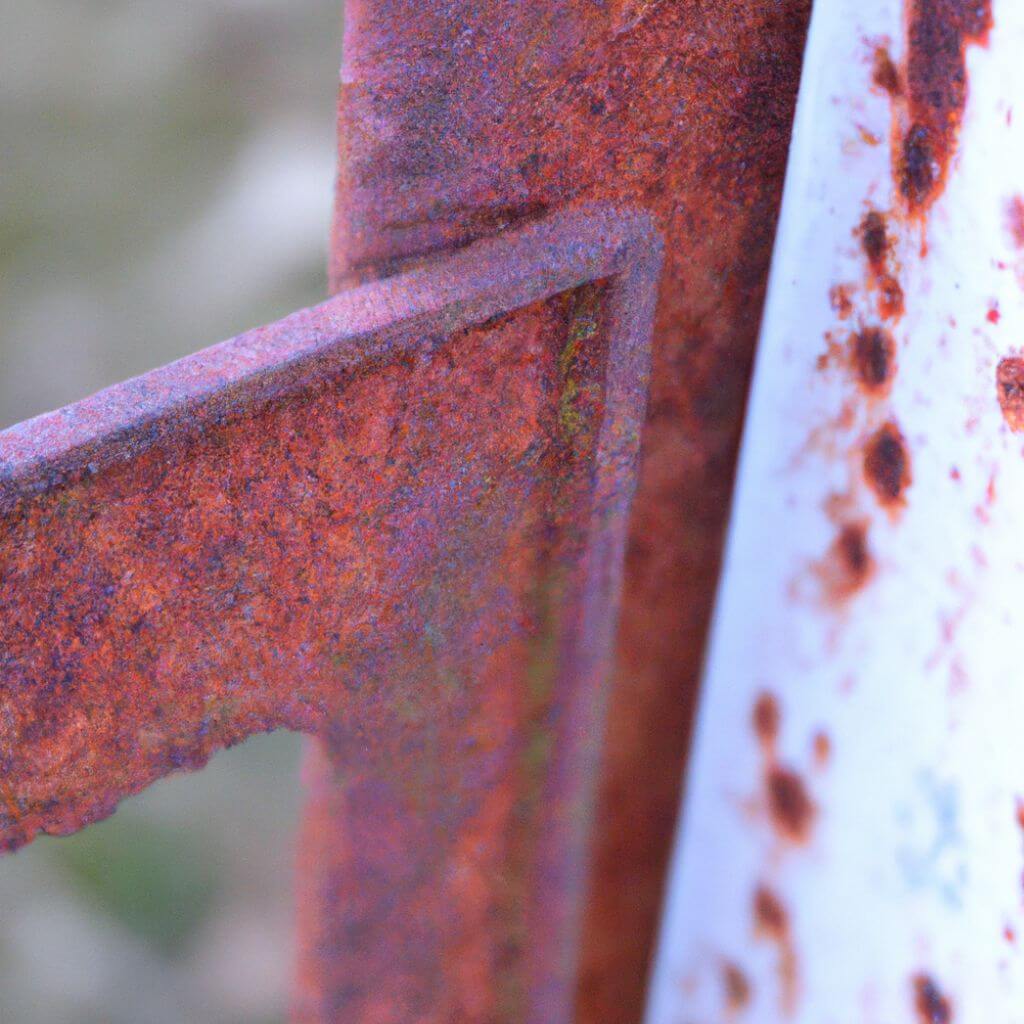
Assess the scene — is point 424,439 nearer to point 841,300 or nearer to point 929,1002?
point 841,300

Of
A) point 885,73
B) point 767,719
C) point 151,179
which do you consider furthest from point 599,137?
point 151,179

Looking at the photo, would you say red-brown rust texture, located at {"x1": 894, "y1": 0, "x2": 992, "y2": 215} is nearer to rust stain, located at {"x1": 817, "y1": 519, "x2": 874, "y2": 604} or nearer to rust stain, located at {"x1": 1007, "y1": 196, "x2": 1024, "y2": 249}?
rust stain, located at {"x1": 1007, "y1": 196, "x2": 1024, "y2": 249}

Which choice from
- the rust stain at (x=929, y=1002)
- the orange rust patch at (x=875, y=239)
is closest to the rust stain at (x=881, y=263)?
the orange rust patch at (x=875, y=239)

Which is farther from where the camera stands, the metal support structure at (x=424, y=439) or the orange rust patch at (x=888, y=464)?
the orange rust patch at (x=888, y=464)

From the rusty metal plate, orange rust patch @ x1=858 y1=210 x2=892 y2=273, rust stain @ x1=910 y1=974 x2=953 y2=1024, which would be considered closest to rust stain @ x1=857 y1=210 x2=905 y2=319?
orange rust patch @ x1=858 y1=210 x2=892 y2=273

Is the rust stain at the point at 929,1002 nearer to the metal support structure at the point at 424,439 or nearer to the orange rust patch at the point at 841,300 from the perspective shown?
the metal support structure at the point at 424,439

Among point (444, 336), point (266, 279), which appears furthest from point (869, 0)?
point (266, 279)
